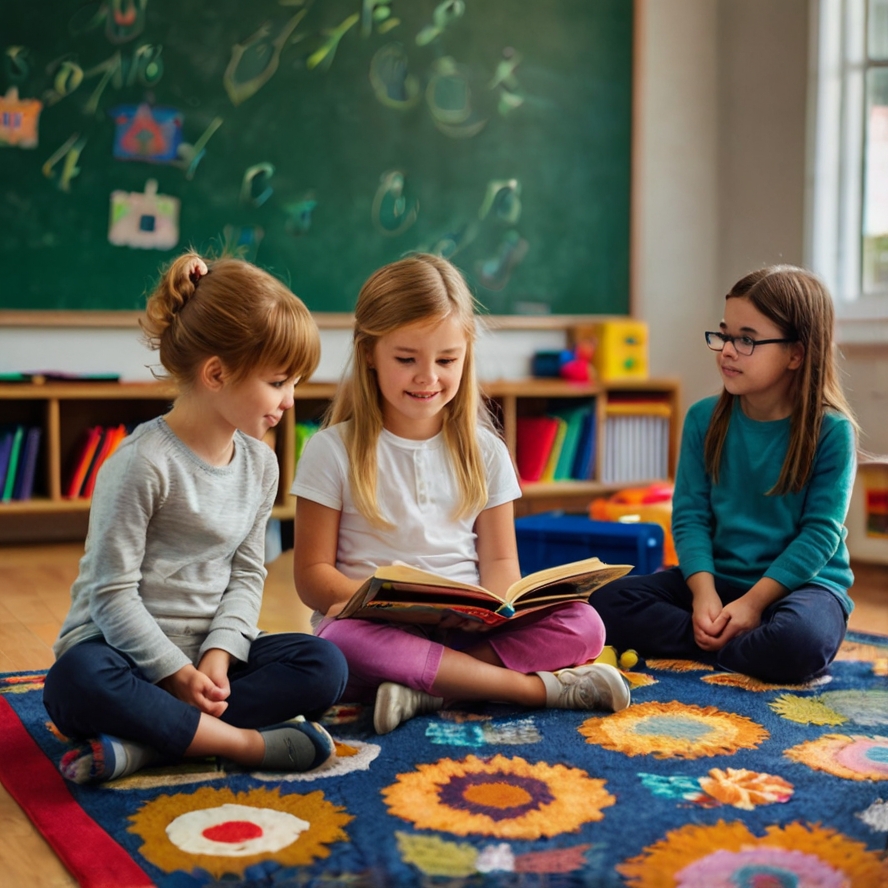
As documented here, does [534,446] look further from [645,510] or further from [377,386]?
[377,386]

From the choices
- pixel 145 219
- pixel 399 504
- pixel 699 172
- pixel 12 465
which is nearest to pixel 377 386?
pixel 399 504

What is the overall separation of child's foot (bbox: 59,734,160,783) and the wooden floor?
67 mm

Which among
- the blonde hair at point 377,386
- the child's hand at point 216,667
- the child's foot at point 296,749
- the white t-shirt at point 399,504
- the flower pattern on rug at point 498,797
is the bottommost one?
the flower pattern on rug at point 498,797

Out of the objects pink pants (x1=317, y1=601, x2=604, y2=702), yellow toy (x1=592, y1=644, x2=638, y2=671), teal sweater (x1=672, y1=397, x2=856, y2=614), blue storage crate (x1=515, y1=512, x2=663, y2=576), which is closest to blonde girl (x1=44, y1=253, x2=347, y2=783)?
pink pants (x1=317, y1=601, x2=604, y2=702)

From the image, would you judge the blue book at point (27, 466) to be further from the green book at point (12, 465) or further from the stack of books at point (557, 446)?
the stack of books at point (557, 446)

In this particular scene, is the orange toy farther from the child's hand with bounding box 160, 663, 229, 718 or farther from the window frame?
the child's hand with bounding box 160, 663, 229, 718

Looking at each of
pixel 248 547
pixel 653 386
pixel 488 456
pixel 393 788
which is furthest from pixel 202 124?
pixel 393 788

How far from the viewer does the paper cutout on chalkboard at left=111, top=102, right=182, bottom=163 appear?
3.12 m

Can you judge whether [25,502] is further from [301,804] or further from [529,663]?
[301,804]

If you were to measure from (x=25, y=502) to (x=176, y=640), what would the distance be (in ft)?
5.73

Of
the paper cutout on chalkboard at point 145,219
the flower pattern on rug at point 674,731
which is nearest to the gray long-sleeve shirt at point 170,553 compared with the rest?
the flower pattern on rug at point 674,731

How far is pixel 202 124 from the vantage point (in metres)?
3.22

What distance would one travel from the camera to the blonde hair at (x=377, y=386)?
1.59 metres

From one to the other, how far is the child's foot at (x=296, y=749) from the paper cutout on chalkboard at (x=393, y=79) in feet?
8.39
